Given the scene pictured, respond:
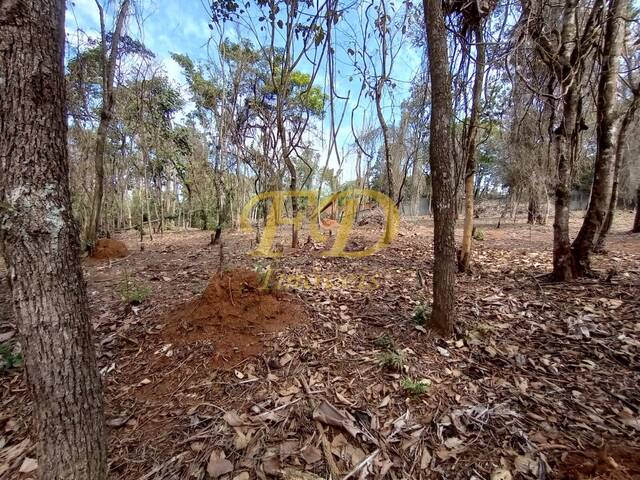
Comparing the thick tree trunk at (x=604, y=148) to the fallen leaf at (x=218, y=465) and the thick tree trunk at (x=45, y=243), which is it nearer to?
the fallen leaf at (x=218, y=465)

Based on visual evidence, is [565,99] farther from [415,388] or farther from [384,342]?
A: [415,388]

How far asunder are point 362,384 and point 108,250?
6.47 metres

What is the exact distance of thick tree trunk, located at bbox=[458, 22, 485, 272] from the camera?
318 cm

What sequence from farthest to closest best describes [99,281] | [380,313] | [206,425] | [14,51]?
[99,281] < [380,313] < [206,425] < [14,51]

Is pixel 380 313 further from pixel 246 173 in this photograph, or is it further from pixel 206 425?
pixel 246 173

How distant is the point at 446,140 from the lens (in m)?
2.09

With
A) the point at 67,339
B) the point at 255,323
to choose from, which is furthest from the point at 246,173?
the point at 67,339

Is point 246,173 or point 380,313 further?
point 246,173

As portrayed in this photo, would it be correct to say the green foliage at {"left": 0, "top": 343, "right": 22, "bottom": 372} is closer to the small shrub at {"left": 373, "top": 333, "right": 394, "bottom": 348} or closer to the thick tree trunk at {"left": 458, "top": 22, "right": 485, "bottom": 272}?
the small shrub at {"left": 373, "top": 333, "right": 394, "bottom": 348}

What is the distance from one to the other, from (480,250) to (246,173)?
42.3 feet

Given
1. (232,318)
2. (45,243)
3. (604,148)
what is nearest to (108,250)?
(232,318)

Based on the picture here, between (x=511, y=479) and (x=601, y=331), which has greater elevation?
(x=601, y=331)

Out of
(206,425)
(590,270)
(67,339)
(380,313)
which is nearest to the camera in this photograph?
(67,339)

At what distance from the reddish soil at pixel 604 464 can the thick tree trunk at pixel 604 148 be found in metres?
2.50
